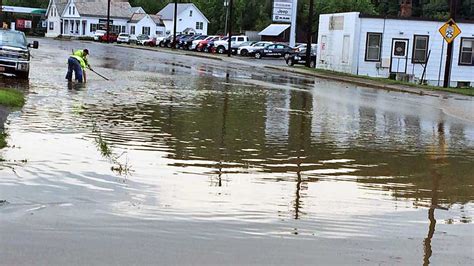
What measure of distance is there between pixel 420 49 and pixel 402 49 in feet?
3.88

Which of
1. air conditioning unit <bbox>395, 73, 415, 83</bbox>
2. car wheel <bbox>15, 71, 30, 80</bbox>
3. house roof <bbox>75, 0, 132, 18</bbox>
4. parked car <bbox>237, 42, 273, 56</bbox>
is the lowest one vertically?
car wheel <bbox>15, 71, 30, 80</bbox>

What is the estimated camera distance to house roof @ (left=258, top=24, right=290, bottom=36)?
94.3 m

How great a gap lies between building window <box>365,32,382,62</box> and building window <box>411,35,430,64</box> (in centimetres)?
219

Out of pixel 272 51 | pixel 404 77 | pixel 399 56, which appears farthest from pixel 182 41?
pixel 404 77

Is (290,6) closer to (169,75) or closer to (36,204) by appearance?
(169,75)

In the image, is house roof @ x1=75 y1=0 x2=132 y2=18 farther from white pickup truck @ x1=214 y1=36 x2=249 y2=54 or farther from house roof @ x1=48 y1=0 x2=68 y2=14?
white pickup truck @ x1=214 y1=36 x2=249 y2=54

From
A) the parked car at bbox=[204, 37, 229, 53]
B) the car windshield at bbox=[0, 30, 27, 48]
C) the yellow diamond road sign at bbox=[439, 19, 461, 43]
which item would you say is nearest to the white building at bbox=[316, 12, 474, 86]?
the yellow diamond road sign at bbox=[439, 19, 461, 43]

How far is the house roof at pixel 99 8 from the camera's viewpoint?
11482 centimetres

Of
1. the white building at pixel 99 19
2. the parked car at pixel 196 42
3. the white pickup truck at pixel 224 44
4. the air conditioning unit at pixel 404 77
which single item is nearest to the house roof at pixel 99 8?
the white building at pixel 99 19

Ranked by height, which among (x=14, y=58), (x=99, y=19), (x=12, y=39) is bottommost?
(x=14, y=58)

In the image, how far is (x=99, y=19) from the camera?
115 metres

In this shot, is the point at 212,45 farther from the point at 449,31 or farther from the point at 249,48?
the point at 449,31

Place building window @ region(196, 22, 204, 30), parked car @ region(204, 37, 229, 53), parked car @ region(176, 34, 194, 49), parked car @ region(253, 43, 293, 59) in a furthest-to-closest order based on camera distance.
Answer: building window @ region(196, 22, 204, 30), parked car @ region(176, 34, 194, 49), parked car @ region(204, 37, 229, 53), parked car @ region(253, 43, 293, 59)

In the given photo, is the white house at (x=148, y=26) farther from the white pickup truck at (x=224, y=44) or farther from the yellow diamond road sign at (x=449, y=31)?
the yellow diamond road sign at (x=449, y=31)
